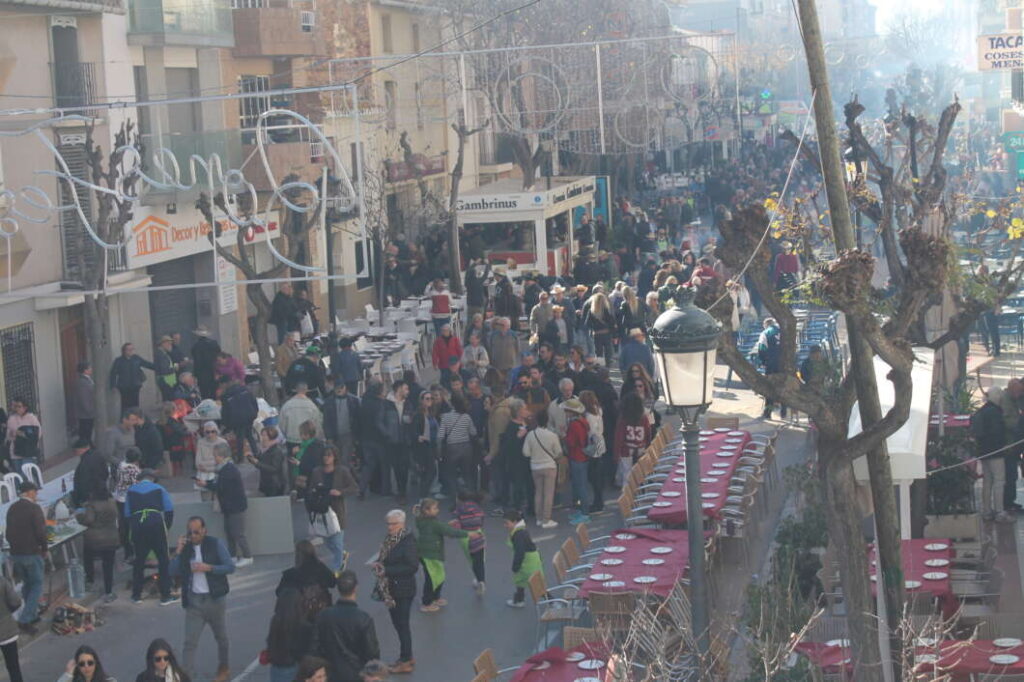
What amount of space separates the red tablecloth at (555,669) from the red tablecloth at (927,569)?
2627mm

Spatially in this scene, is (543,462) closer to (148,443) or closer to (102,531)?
(148,443)

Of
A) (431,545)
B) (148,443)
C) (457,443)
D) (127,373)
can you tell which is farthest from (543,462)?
(127,373)

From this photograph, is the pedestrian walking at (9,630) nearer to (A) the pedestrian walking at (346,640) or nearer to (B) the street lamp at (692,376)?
(A) the pedestrian walking at (346,640)

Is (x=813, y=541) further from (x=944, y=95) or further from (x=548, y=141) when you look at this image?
(x=944, y=95)

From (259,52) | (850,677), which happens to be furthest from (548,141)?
(850,677)

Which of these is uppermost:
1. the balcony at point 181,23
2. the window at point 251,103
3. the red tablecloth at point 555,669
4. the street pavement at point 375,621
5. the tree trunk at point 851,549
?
the balcony at point 181,23

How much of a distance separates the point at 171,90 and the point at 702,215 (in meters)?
32.6

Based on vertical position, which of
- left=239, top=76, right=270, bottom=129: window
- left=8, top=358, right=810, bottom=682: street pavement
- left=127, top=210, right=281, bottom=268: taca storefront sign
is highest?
left=239, top=76, right=270, bottom=129: window

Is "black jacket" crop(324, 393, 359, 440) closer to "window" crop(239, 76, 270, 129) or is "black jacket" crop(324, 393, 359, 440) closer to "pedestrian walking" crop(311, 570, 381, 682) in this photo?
"pedestrian walking" crop(311, 570, 381, 682)

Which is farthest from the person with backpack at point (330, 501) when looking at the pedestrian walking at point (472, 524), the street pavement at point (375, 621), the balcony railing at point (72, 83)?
the balcony railing at point (72, 83)

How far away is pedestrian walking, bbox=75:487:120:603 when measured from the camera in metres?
15.6

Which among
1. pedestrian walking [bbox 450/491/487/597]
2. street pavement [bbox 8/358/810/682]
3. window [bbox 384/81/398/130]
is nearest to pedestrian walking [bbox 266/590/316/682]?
street pavement [bbox 8/358/810/682]

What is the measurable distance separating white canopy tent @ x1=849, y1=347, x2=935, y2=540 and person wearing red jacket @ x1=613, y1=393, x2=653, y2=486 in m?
3.61

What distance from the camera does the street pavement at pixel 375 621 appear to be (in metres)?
14.0
